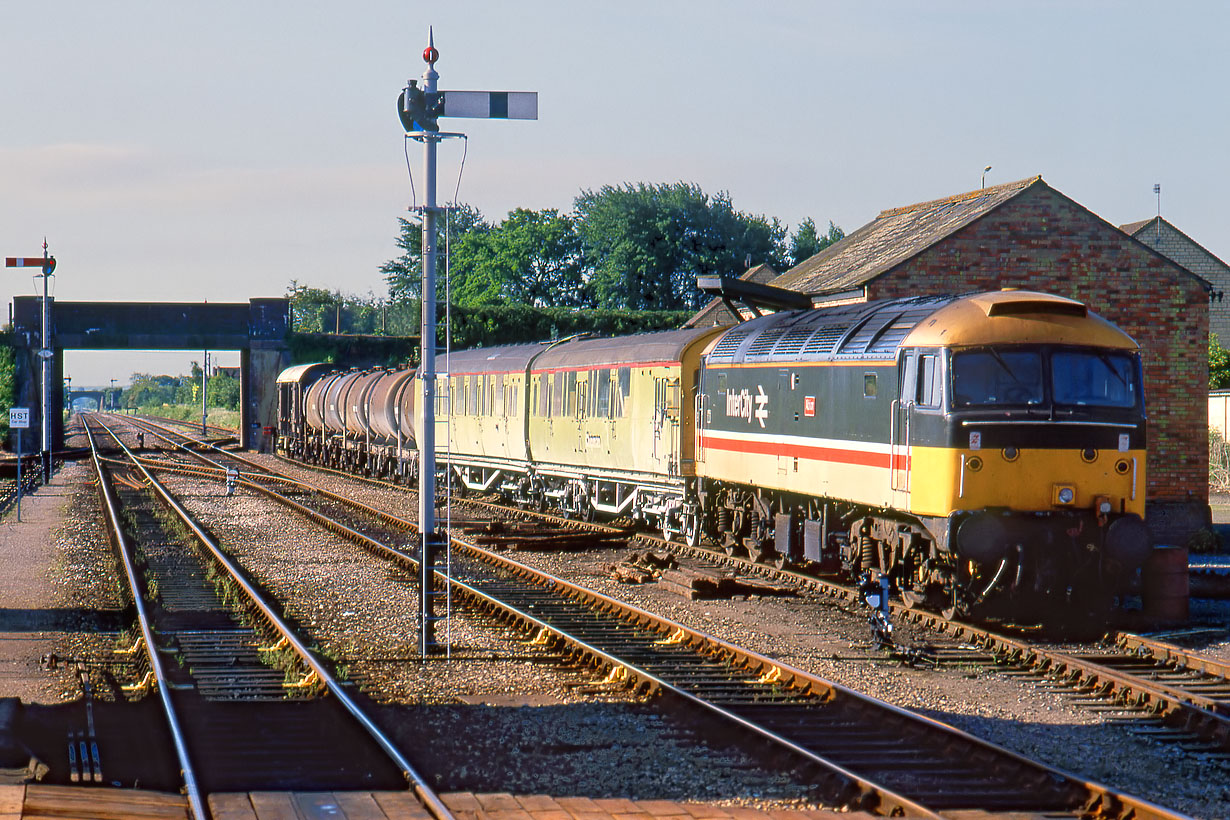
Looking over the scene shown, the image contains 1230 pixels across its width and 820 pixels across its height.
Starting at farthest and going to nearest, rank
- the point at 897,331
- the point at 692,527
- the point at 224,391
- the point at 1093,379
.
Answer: the point at 224,391
the point at 692,527
the point at 897,331
the point at 1093,379

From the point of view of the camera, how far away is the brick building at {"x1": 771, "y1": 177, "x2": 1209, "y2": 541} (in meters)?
23.8

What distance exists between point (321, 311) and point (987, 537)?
137892 millimetres

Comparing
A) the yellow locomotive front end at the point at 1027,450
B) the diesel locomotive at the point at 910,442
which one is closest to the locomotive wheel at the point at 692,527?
the diesel locomotive at the point at 910,442

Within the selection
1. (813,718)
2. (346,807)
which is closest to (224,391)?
(813,718)

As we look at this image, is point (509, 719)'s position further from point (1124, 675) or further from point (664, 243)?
point (664, 243)

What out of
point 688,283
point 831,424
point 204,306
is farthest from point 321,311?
point 831,424

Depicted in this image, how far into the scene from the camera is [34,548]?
23.0 meters

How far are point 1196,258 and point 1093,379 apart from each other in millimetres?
52164

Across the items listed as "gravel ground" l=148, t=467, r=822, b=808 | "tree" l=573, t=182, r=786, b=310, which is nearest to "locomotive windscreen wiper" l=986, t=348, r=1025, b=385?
"gravel ground" l=148, t=467, r=822, b=808

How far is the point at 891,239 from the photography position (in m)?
27.6

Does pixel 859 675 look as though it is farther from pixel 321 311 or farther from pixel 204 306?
pixel 321 311

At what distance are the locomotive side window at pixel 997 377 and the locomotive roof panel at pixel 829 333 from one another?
97 cm

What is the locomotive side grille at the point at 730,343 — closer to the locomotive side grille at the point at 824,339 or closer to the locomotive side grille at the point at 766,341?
the locomotive side grille at the point at 766,341

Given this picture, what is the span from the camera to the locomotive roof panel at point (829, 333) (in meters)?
14.8
